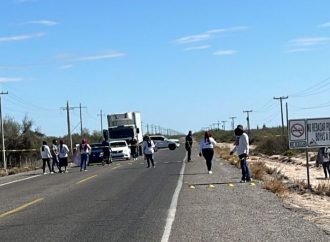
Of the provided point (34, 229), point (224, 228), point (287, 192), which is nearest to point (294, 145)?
point (287, 192)

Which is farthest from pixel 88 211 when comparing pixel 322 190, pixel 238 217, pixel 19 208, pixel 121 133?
pixel 121 133

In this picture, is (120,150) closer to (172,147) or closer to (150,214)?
(172,147)

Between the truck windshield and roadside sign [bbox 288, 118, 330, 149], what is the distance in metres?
36.1

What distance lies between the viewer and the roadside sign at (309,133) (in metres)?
20.3

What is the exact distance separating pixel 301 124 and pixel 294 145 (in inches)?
27.4

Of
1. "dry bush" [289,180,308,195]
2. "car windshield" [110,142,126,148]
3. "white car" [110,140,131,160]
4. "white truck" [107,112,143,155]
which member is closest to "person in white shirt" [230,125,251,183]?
"dry bush" [289,180,308,195]

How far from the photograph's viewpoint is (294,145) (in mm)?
20359

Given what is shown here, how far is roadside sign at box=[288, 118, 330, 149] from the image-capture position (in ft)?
66.5

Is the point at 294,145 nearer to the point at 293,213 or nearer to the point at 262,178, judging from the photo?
the point at 262,178

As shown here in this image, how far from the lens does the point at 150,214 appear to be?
1412 centimetres

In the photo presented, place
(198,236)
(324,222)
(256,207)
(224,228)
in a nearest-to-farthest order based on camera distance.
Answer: (198,236) < (224,228) < (324,222) < (256,207)

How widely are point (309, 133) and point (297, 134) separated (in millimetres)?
375

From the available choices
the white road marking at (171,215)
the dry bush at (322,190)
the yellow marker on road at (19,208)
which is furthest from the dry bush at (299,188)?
the yellow marker on road at (19,208)

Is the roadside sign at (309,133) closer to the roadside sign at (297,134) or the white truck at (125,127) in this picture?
the roadside sign at (297,134)
